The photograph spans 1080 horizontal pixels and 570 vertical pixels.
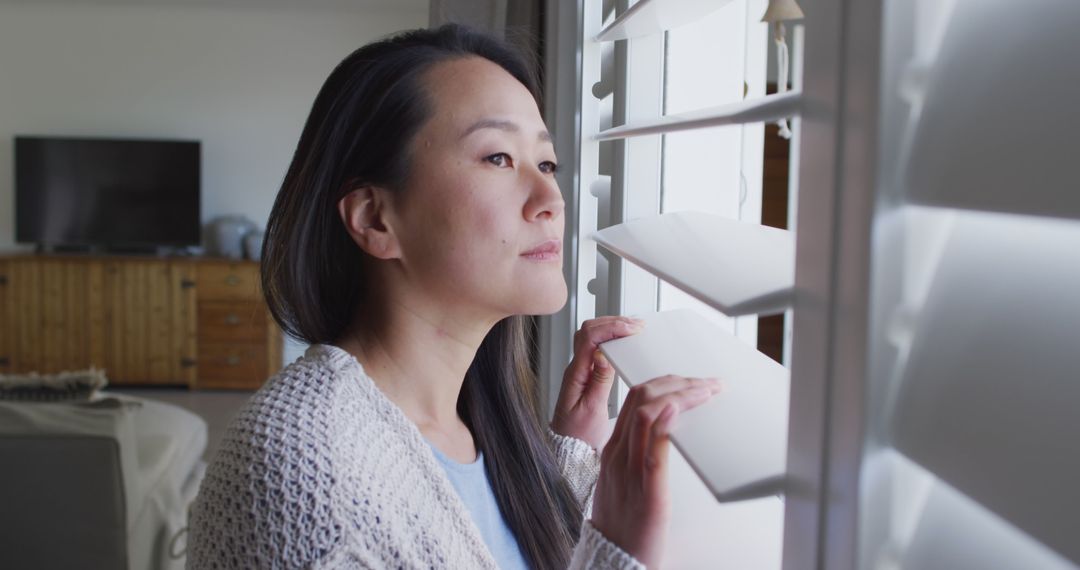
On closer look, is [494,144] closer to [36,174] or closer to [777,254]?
[777,254]

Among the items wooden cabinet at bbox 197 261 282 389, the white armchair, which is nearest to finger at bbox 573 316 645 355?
the white armchair

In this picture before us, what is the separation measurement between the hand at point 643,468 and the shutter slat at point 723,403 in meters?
0.01

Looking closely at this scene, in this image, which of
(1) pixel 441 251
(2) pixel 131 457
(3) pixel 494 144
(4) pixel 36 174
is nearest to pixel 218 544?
(1) pixel 441 251

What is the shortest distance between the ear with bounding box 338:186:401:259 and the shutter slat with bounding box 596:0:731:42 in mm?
316

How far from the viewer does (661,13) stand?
675 mm

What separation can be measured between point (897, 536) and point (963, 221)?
128 mm

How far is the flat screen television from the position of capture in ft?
20.2

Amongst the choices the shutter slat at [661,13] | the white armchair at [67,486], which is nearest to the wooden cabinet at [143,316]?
the white armchair at [67,486]

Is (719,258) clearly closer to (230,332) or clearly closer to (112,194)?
(230,332)

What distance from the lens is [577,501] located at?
3.97 ft

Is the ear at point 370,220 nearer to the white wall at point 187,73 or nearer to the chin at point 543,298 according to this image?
the chin at point 543,298

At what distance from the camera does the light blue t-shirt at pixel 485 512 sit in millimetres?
1049

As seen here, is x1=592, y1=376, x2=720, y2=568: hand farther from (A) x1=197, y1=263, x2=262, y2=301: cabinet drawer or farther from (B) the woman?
(A) x1=197, y1=263, x2=262, y2=301: cabinet drawer

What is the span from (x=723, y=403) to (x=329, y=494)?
0.36m
